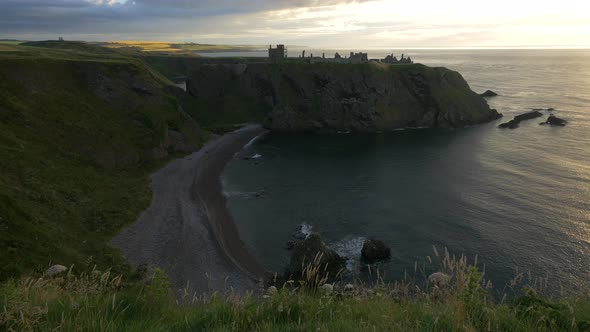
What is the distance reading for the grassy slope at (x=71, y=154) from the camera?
112ft

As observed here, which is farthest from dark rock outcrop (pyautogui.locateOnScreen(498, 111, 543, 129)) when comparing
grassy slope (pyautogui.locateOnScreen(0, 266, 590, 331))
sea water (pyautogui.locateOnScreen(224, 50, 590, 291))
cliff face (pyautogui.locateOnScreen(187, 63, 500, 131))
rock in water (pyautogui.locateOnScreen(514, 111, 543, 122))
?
grassy slope (pyautogui.locateOnScreen(0, 266, 590, 331))

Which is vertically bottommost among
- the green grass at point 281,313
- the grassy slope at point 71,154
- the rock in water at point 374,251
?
the rock in water at point 374,251

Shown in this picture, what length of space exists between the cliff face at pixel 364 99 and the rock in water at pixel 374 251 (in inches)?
3032

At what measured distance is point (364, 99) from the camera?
118 metres

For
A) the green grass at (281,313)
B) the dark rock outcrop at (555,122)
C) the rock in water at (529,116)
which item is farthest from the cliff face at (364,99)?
the green grass at (281,313)

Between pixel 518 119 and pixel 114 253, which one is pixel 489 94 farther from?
pixel 114 253

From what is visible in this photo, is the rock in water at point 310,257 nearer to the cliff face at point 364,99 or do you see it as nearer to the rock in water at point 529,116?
the cliff face at point 364,99

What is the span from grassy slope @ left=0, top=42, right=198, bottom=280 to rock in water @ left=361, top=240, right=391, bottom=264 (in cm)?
2397

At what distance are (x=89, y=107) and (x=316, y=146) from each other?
170 ft

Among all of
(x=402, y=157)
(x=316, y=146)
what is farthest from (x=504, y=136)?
(x=316, y=146)

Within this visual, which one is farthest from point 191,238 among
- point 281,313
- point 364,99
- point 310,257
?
point 364,99

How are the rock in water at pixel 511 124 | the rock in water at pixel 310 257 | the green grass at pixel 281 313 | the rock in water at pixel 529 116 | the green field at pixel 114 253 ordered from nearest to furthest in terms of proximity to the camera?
1. the green grass at pixel 281 313
2. the green field at pixel 114 253
3. the rock in water at pixel 310 257
4. the rock in water at pixel 511 124
5. the rock in water at pixel 529 116

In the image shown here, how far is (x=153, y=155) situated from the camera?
73688 mm

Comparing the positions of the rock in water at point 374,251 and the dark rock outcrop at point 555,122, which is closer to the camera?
the rock in water at point 374,251
